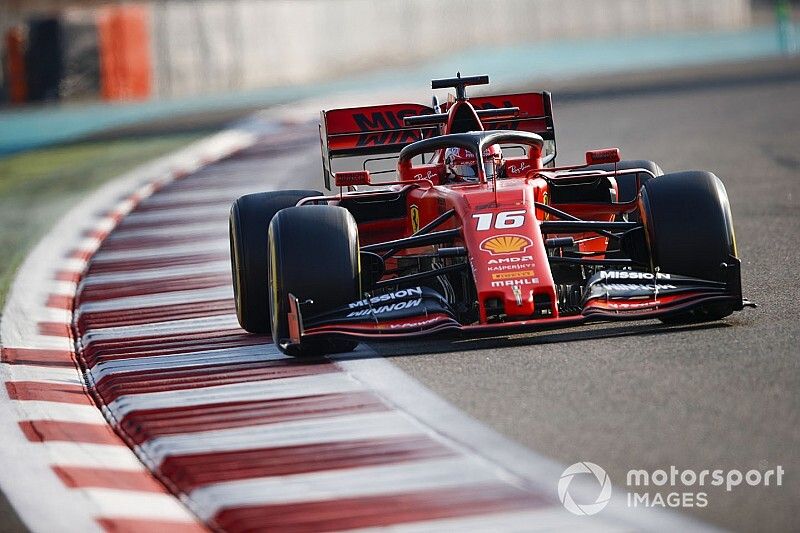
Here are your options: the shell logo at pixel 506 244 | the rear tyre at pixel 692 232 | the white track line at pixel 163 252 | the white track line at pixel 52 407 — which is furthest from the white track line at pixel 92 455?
the white track line at pixel 163 252

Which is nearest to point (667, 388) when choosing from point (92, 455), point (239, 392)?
point (239, 392)

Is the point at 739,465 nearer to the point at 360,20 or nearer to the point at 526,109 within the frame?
the point at 526,109

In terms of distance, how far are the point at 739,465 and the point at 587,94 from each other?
67.1 ft

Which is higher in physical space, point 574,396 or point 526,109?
point 526,109

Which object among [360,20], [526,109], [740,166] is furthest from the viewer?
[360,20]

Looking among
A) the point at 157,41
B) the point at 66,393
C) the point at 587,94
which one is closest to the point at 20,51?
the point at 157,41

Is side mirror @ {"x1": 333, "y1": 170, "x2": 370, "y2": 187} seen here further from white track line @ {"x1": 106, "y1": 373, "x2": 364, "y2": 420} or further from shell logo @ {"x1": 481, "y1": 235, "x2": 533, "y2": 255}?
white track line @ {"x1": 106, "y1": 373, "x2": 364, "y2": 420}

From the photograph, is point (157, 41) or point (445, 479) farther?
point (157, 41)

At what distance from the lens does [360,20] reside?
36812 mm

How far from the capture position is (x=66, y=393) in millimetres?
7328

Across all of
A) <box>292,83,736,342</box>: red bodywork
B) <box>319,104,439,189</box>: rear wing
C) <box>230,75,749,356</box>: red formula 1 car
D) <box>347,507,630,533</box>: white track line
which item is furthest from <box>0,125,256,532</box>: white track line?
<box>319,104,439,189</box>: rear wing

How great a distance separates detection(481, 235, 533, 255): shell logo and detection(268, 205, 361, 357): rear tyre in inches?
24.8

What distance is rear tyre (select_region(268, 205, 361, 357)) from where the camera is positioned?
7328mm

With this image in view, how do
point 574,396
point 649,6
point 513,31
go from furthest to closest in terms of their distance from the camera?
point 649,6
point 513,31
point 574,396
